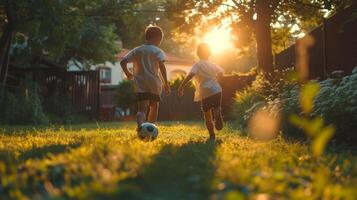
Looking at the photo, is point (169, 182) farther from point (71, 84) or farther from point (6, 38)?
point (71, 84)

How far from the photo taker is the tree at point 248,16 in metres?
18.2

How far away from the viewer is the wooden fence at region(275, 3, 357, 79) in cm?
1198

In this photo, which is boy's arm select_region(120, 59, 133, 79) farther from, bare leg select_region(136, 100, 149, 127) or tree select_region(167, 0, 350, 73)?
tree select_region(167, 0, 350, 73)

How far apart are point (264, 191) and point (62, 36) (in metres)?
18.9

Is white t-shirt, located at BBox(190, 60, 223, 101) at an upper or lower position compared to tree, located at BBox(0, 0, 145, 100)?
lower

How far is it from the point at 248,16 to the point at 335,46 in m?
8.90

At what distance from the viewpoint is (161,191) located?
3682mm

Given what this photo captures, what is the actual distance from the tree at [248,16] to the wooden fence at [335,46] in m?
3.20

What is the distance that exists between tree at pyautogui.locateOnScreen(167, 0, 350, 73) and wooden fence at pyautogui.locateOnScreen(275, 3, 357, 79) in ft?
10.5

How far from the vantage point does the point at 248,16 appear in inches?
847

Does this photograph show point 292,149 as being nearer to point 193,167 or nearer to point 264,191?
point 193,167

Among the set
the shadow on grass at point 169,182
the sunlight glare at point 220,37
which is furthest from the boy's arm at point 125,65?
the sunlight glare at point 220,37

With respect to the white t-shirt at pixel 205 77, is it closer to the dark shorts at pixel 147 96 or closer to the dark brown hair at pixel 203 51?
the dark brown hair at pixel 203 51

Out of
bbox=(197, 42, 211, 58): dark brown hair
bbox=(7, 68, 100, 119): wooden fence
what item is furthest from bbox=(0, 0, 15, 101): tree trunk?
bbox=(197, 42, 211, 58): dark brown hair
